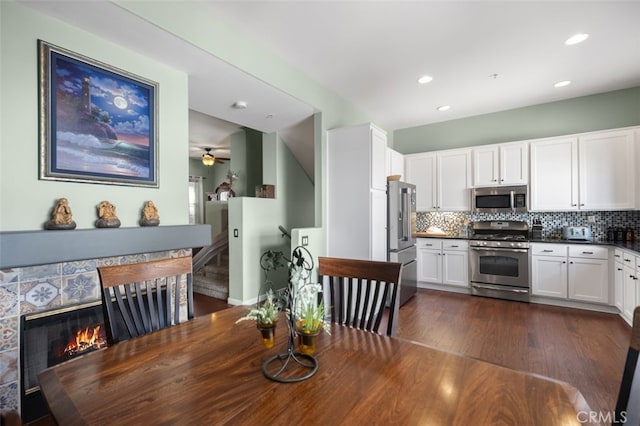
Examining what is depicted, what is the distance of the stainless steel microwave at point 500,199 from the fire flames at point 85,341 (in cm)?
493

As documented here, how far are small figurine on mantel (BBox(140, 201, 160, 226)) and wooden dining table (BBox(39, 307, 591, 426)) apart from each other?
1.35m

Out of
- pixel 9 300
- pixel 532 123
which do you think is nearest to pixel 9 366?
pixel 9 300

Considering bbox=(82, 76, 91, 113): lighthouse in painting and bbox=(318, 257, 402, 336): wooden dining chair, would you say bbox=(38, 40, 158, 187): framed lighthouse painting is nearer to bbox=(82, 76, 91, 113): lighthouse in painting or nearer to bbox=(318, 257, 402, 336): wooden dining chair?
bbox=(82, 76, 91, 113): lighthouse in painting

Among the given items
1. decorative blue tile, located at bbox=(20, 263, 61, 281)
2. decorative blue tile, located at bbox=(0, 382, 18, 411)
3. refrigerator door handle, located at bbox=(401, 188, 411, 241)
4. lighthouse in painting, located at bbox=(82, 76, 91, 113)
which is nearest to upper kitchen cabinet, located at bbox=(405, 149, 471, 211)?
refrigerator door handle, located at bbox=(401, 188, 411, 241)

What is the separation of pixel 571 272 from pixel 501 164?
1.72m

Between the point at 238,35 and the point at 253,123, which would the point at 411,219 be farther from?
the point at 238,35

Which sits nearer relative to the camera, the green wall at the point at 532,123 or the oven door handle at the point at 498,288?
the green wall at the point at 532,123

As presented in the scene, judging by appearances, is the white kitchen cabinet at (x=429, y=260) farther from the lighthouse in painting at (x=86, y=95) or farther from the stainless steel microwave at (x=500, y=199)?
the lighthouse in painting at (x=86, y=95)

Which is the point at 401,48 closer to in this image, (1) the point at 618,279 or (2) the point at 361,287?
(2) the point at 361,287

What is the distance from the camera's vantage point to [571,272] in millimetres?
3820

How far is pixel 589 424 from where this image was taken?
28.9 inches

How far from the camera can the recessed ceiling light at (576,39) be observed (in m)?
2.75

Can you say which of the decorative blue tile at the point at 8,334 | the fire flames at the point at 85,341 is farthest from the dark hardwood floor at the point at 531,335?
the decorative blue tile at the point at 8,334

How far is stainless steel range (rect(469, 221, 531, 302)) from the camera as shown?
4.11 m
